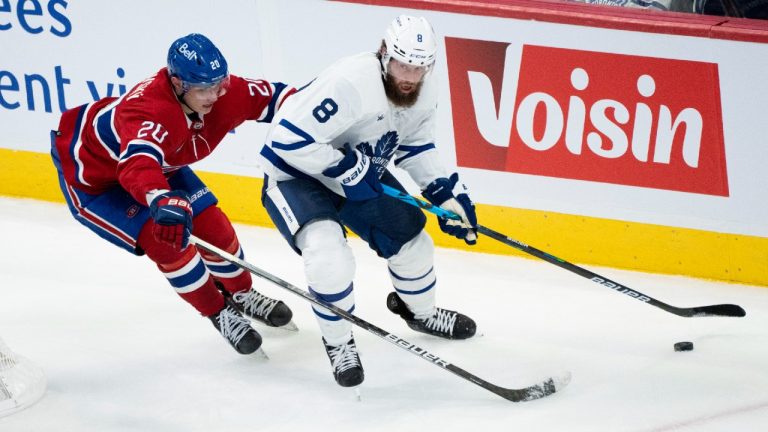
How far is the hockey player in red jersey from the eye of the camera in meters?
3.21

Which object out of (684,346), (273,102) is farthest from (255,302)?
(684,346)

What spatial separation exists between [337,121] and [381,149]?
0.26 metres

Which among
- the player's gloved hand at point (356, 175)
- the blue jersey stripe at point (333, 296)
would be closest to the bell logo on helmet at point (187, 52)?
the player's gloved hand at point (356, 175)

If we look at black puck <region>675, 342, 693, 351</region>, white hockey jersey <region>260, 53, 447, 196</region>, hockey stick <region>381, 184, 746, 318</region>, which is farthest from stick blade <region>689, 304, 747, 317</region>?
white hockey jersey <region>260, 53, 447, 196</region>

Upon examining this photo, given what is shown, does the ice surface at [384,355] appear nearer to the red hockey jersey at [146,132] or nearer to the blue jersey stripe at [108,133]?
the red hockey jersey at [146,132]

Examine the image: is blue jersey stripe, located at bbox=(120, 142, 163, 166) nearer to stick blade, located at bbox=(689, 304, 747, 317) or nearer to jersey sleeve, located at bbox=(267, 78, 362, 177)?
jersey sleeve, located at bbox=(267, 78, 362, 177)

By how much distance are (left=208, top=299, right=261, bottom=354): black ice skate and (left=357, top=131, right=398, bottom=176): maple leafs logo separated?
0.67 meters

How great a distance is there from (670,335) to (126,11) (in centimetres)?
265

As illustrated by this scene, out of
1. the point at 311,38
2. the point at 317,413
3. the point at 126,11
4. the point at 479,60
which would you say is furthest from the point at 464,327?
the point at 126,11

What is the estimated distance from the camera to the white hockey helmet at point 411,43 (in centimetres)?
315

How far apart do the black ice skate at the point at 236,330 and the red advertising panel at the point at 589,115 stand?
1318 millimetres

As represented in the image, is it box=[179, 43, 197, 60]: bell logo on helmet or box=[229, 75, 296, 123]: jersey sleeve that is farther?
box=[229, 75, 296, 123]: jersey sleeve

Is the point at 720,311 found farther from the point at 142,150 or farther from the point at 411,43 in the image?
the point at 142,150

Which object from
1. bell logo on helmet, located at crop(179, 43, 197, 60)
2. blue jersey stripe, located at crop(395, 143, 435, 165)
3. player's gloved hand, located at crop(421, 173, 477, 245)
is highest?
bell logo on helmet, located at crop(179, 43, 197, 60)
